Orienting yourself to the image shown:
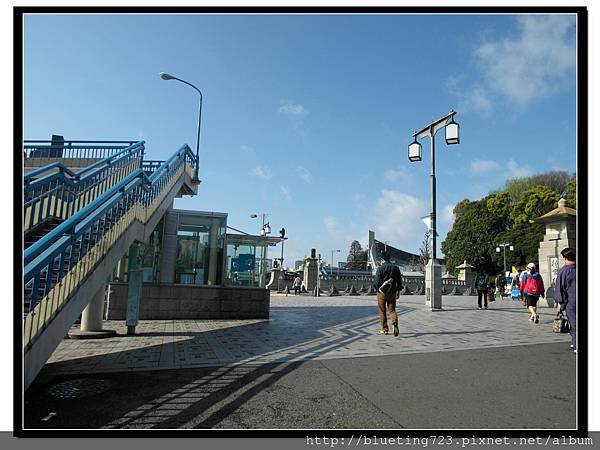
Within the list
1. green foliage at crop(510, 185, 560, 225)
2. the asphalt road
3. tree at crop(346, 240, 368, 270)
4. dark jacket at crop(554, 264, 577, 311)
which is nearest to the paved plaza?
the asphalt road

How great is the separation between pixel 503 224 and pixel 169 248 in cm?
5520

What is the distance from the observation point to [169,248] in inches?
496

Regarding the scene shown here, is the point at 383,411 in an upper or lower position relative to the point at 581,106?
lower

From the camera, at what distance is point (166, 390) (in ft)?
14.0

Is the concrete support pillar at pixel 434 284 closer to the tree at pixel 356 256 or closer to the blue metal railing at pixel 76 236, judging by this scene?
the blue metal railing at pixel 76 236

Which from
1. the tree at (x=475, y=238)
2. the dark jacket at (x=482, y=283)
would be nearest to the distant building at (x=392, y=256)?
the tree at (x=475, y=238)

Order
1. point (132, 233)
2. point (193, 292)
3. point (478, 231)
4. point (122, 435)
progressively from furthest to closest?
1. point (478, 231)
2. point (193, 292)
3. point (132, 233)
4. point (122, 435)

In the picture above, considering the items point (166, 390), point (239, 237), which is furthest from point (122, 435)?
point (239, 237)

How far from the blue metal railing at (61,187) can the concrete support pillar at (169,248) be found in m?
2.68

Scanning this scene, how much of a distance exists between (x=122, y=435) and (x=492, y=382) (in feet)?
13.4

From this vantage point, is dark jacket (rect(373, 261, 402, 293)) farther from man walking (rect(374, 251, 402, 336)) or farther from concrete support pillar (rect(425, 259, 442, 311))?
concrete support pillar (rect(425, 259, 442, 311))

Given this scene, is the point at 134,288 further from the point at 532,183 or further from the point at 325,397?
the point at 532,183

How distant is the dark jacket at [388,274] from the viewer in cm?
820

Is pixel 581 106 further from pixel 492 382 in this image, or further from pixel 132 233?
pixel 132 233
